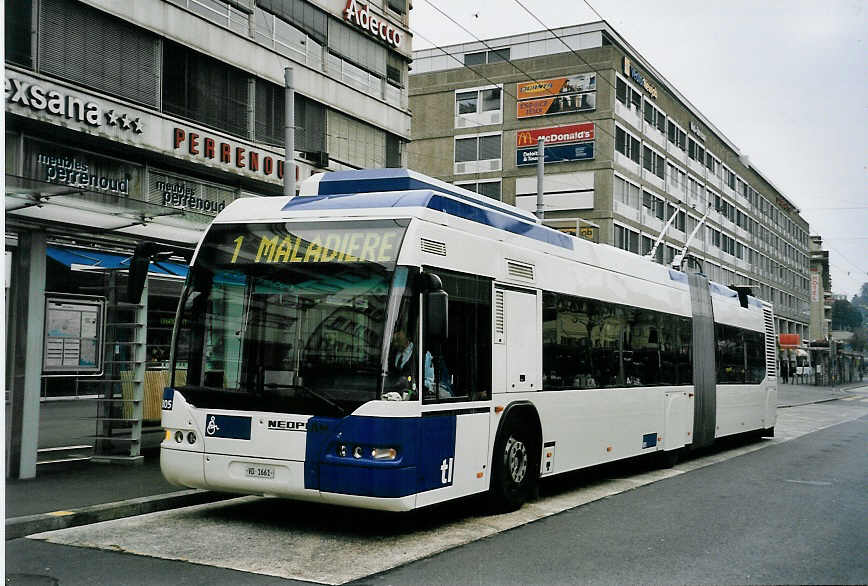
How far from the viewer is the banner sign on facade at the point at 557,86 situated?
5484cm

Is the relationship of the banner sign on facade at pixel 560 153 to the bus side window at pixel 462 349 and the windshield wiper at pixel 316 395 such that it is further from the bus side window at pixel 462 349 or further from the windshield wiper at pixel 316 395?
the windshield wiper at pixel 316 395

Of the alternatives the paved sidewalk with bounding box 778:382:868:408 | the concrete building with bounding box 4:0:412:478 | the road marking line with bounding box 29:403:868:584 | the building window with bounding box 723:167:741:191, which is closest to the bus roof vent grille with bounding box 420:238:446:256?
the road marking line with bounding box 29:403:868:584

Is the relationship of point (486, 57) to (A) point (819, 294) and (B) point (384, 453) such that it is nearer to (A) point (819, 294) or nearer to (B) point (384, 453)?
(B) point (384, 453)

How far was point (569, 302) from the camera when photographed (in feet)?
37.8

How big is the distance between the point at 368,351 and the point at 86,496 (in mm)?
3655

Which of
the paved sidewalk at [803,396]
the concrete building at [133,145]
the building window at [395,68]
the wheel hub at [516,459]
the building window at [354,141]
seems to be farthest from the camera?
the paved sidewalk at [803,396]

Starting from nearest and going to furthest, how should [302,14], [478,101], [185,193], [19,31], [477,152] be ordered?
1. [19,31]
2. [185,193]
3. [302,14]
4. [477,152]
5. [478,101]

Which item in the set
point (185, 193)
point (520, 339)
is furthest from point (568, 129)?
point (520, 339)

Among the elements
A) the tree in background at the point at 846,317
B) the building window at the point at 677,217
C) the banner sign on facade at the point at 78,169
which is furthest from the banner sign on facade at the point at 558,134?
the tree in background at the point at 846,317

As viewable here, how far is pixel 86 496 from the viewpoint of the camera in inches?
377

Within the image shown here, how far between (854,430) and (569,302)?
17134 millimetres

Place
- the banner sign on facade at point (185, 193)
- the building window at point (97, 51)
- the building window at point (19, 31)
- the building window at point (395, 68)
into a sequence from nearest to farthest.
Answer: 1. the building window at point (19, 31)
2. the building window at point (97, 51)
3. the banner sign on facade at point (185, 193)
4. the building window at point (395, 68)

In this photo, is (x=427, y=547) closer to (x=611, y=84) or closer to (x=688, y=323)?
(x=688, y=323)

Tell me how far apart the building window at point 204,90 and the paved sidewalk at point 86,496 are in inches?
524
